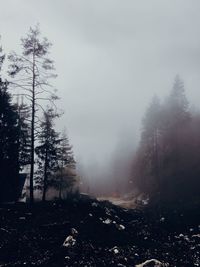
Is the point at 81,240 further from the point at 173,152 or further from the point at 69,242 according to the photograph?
the point at 173,152

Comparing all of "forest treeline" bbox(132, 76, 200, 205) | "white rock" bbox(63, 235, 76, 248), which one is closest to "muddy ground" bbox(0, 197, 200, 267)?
"white rock" bbox(63, 235, 76, 248)

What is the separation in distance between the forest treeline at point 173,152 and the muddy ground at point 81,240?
1143 inches

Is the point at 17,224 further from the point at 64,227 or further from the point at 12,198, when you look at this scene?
the point at 12,198

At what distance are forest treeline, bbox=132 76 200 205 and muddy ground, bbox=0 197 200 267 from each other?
2904 centimetres

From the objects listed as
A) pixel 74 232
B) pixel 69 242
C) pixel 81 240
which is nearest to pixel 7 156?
pixel 74 232

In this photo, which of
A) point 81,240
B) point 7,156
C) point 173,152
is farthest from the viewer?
point 173,152

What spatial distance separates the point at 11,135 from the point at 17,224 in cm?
2123

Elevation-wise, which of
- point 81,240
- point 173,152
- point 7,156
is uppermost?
point 173,152

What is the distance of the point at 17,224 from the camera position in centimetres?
1994

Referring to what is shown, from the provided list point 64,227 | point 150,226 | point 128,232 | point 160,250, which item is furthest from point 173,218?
point 64,227

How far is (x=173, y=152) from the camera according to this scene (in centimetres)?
6116

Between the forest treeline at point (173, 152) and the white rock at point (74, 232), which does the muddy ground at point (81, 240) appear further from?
the forest treeline at point (173, 152)

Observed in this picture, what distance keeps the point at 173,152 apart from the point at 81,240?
1778 inches

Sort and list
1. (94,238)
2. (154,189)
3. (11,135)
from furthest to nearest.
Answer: (154,189) < (11,135) < (94,238)
